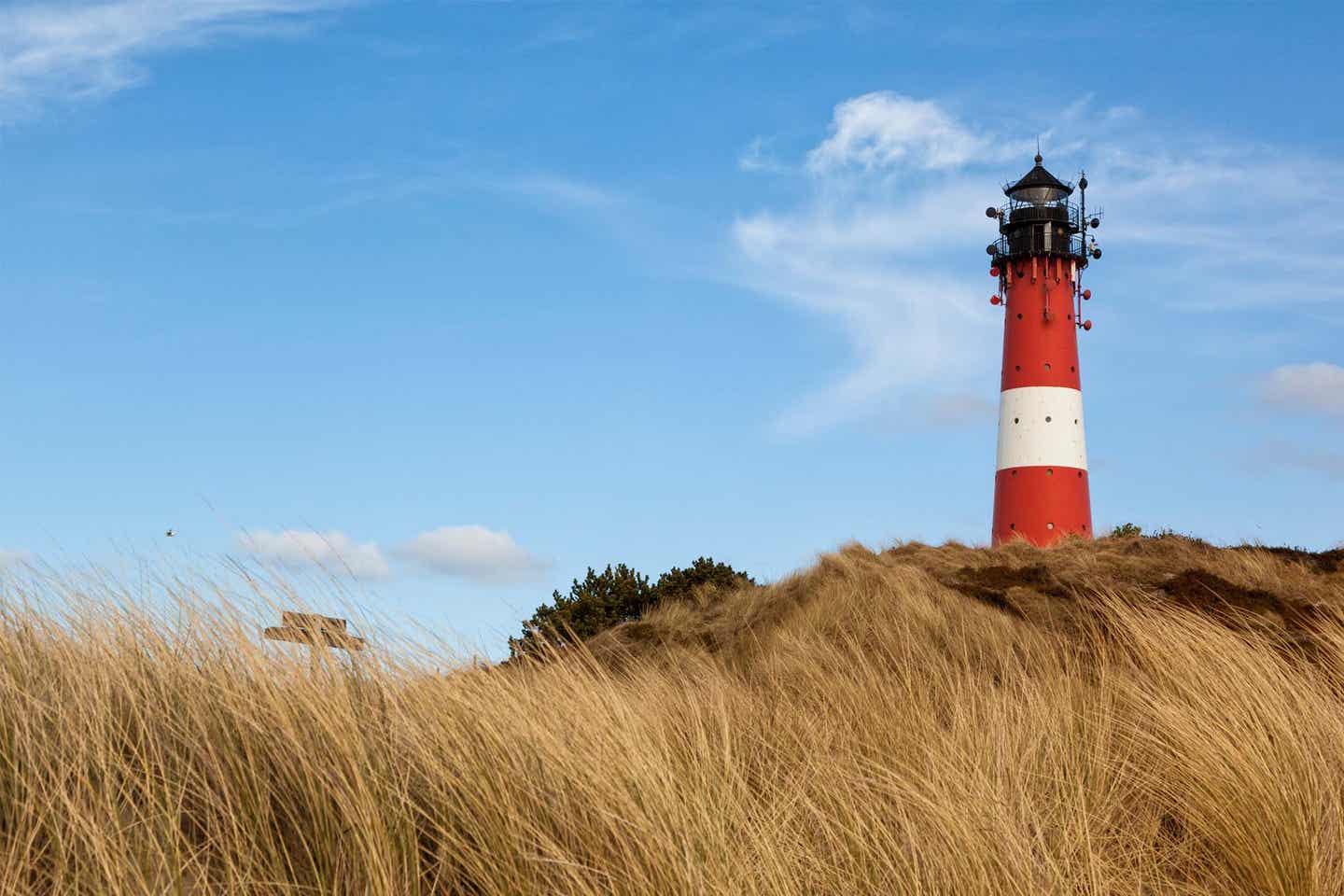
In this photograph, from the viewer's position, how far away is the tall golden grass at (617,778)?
3.68 metres

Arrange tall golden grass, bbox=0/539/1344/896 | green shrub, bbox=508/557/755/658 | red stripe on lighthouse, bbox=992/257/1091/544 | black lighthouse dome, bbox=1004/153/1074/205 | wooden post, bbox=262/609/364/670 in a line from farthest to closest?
black lighthouse dome, bbox=1004/153/1074/205 → red stripe on lighthouse, bbox=992/257/1091/544 → green shrub, bbox=508/557/755/658 → wooden post, bbox=262/609/364/670 → tall golden grass, bbox=0/539/1344/896

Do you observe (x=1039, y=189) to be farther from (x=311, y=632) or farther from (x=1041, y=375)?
(x=311, y=632)

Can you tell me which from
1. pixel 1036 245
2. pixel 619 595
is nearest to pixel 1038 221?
pixel 1036 245

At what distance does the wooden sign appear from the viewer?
4.95 metres

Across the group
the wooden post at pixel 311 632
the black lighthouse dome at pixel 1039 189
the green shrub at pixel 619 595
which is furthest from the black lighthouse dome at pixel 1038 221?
the wooden post at pixel 311 632

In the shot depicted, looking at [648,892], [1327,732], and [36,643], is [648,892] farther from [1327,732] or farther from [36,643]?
[1327,732]

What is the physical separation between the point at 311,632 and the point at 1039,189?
26.7 metres

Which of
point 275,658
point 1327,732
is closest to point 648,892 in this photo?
point 275,658

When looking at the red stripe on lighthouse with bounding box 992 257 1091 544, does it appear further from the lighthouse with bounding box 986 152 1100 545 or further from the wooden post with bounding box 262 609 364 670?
the wooden post with bounding box 262 609 364 670

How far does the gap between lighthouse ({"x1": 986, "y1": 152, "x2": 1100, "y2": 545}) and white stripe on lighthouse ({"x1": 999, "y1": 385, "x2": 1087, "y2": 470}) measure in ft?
0.07

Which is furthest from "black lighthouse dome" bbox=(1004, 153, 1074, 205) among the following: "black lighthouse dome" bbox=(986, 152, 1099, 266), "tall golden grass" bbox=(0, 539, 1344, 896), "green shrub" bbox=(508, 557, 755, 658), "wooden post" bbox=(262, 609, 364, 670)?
"wooden post" bbox=(262, 609, 364, 670)

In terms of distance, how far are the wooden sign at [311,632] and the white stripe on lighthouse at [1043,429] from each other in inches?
883

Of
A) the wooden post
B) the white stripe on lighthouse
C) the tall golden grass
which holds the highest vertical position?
the white stripe on lighthouse

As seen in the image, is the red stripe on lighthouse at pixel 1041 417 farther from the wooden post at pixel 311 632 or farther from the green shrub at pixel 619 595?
the wooden post at pixel 311 632
